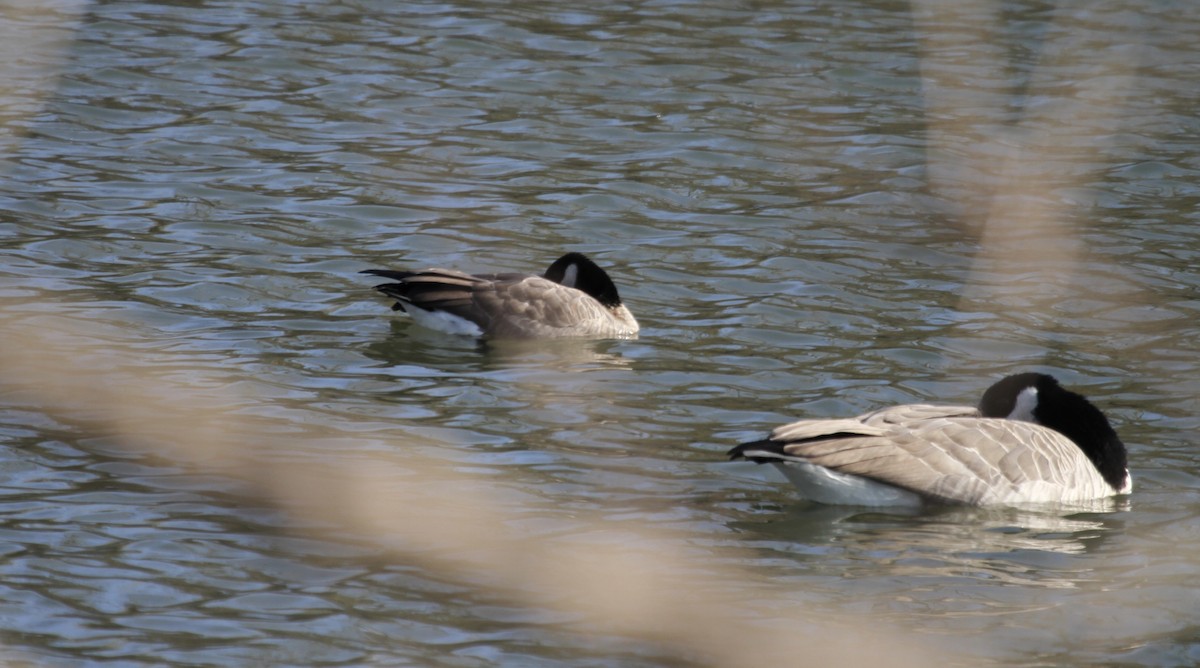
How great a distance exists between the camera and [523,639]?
309 inches

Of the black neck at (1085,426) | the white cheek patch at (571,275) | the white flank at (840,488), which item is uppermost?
the white cheek patch at (571,275)

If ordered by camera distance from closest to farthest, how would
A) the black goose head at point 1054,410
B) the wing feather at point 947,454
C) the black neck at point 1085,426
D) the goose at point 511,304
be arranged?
the wing feather at point 947,454, the black neck at point 1085,426, the black goose head at point 1054,410, the goose at point 511,304

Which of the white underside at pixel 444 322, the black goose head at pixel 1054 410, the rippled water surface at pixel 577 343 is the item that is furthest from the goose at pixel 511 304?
the black goose head at pixel 1054 410

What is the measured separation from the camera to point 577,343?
13.6 metres

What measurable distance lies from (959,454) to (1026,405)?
930mm

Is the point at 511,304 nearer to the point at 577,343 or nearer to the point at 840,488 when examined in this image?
the point at 577,343

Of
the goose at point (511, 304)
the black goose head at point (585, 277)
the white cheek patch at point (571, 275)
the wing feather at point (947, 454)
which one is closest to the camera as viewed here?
the wing feather at point (947, 454)

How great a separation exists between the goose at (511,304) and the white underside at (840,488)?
3.79 m

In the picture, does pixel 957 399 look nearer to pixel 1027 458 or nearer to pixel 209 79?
pixel 1027 458

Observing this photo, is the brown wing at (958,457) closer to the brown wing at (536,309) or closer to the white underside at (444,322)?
the brown wing at (536,309)

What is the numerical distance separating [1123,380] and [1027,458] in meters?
2.70

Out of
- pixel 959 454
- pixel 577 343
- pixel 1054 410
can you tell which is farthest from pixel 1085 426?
pixel 577 343

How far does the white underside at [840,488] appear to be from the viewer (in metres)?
9.63

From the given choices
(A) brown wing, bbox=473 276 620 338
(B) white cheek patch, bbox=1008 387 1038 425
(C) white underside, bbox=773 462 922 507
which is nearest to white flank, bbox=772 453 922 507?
(C) white underside, bbox=773 462 922 507
